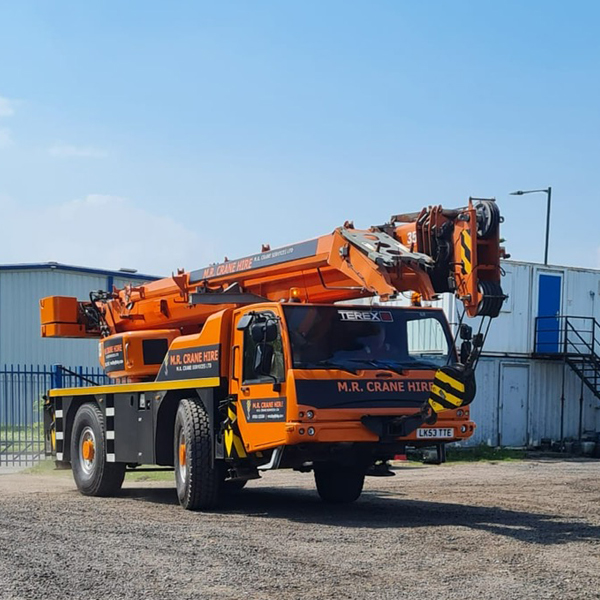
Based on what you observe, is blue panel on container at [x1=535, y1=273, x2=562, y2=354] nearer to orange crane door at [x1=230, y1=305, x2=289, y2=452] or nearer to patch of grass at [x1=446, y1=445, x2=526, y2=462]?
patch of grass at [x1=446, y1=445, x2=526, y2=462]

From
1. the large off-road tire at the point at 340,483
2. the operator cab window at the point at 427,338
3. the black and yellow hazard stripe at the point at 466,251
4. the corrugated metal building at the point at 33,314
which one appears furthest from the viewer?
the corrugated metal building at the point at 33,314

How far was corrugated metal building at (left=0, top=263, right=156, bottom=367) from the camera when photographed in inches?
1364

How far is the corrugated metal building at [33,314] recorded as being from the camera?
3466 cm

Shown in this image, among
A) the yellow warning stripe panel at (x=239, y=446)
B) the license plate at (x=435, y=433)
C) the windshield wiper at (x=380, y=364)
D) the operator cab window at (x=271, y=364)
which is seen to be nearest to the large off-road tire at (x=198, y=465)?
the yellow warning stripe panel at (x=239, y=446)

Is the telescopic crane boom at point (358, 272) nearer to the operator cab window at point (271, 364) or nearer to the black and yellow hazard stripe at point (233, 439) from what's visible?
the operator cab window at point (271, 364)

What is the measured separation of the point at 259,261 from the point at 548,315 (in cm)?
1785

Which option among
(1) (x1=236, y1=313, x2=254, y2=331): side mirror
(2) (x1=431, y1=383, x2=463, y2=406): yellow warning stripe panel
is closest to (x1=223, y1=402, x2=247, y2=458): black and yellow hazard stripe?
(1) (x1=236, y1=313, x2=254, y2=331): side mirror

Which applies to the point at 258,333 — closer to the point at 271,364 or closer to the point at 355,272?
the point at 271,364

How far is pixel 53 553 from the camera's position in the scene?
31.3 ft

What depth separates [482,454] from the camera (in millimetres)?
27312

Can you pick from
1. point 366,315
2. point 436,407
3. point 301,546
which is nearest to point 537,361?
point 366,315

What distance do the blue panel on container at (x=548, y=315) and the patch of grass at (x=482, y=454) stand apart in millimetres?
3223

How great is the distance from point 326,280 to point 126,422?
13.4 feet

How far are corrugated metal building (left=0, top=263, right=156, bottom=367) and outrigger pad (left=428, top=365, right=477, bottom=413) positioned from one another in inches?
954
